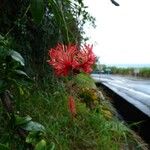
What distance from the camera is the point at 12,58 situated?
141 cm

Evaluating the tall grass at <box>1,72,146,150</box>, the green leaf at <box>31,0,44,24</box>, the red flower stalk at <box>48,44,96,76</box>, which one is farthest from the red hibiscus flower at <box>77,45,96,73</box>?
the tall grass at <box>1,72,146,150</box>

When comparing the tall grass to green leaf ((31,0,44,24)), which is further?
the tall grass

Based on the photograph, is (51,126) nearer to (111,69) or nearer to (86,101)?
(86,101)

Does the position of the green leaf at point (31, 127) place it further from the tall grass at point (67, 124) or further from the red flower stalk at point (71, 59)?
the tall grass at point (67, 124)

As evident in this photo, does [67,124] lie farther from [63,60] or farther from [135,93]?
[135,93]

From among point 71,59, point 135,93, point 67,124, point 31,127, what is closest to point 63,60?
point 71,59

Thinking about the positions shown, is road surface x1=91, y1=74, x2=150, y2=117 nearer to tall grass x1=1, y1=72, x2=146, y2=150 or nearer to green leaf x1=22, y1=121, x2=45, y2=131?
tall grass x1=1, y1=72, x2=146, y2=150

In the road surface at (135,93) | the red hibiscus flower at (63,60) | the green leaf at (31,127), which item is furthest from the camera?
the road surface at (135,93)

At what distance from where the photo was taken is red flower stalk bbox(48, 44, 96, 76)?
1127 mm

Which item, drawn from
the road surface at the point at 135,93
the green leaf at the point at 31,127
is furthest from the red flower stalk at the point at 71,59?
the road surface at the point at 135,93

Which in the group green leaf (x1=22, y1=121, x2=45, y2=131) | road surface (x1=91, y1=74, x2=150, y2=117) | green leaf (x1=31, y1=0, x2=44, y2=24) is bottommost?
road surface (x1=91, y1=74, x2=150, y2=117)

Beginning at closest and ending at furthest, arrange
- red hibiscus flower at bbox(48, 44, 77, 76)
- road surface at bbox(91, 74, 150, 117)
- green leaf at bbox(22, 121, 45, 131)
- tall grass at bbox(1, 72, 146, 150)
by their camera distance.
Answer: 1. red hibiscus flower at bbox(48, 44, 77, 76)
2. green leaf at bbox(22, 121, 45, 131)
3. tall grass at bbox(1, 72, 146, 150)
4. road surface at bbox(91, 74, 150, 117)

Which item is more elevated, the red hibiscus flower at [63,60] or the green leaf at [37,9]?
the green leaf at [37,9]

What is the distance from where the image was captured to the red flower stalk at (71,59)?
113cm
